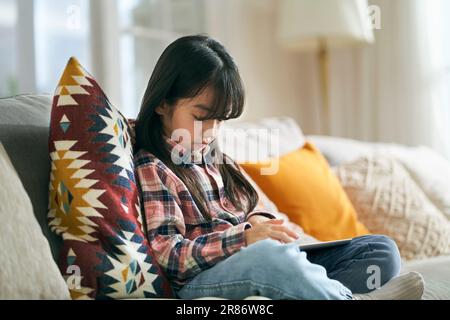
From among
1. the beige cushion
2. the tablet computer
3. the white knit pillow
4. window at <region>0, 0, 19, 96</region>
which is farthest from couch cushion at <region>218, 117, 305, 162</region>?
window at <region>0, 0, 19, 96</region>

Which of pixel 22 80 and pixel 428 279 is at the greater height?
pixel 22 80

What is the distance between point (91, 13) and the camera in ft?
7.88

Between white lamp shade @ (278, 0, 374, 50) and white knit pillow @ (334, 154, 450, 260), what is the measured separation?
90 cm

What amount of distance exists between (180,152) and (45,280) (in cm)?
43

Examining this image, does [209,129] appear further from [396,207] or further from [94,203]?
[396,207]

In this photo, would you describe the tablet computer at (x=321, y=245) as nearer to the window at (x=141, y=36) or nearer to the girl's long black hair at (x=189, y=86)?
the girl's long black hair at (x=189, y=86)

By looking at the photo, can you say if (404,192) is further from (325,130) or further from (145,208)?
(325,130)

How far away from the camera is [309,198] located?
1.91 meters

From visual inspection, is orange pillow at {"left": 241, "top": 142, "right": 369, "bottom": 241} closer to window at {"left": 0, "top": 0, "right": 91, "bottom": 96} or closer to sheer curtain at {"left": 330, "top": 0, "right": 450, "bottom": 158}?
window at {"left": 0, "top": 0, "right": 91, "bottom": 96}

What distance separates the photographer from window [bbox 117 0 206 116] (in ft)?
8.43

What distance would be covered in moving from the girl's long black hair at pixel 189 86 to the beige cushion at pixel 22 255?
0.33 metres

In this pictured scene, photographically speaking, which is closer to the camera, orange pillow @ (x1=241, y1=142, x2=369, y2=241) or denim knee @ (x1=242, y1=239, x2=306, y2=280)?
denim knee @ (x1=242, y1=239, x2=306, y2=280)

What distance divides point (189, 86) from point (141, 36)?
54.7 inches
